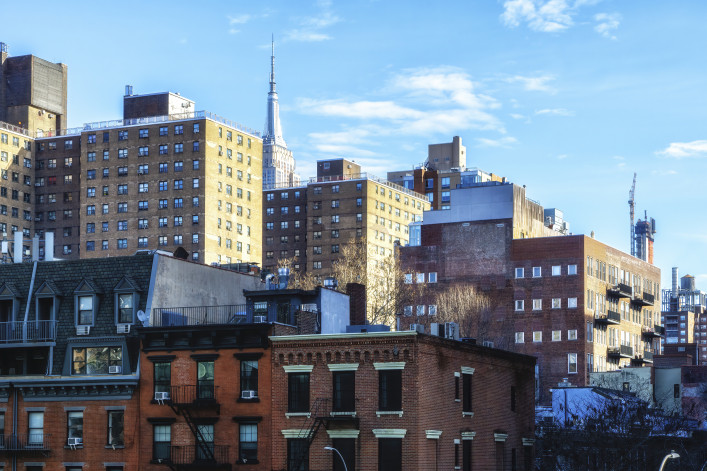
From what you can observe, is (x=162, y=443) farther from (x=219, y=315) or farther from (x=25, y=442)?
(x=219, y=315)

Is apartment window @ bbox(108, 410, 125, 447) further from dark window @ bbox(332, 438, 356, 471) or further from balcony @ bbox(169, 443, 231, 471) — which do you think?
dark window @ bbox(332, 438, 356, 471)

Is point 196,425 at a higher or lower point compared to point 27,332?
lower

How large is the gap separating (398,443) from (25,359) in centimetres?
2231

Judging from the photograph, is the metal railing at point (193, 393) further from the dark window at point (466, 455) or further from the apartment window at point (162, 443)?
the dark window at point (466, 455)

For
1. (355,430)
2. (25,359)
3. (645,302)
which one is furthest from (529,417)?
(645,302)

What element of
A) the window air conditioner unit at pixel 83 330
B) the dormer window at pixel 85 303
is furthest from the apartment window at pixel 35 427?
the dormer window at pixel 85 303

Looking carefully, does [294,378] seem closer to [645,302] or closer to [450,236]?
[450,236]

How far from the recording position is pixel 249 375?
220 ft

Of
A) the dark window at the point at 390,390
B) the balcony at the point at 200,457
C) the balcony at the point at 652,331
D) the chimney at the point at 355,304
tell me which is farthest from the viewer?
the balcony at the point at 652,331

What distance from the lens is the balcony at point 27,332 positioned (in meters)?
71.2

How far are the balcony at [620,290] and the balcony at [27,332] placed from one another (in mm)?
98056

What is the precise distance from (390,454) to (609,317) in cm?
9485

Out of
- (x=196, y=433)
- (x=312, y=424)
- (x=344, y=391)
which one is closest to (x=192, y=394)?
(x=196, y=433)

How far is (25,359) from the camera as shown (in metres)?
71.7
